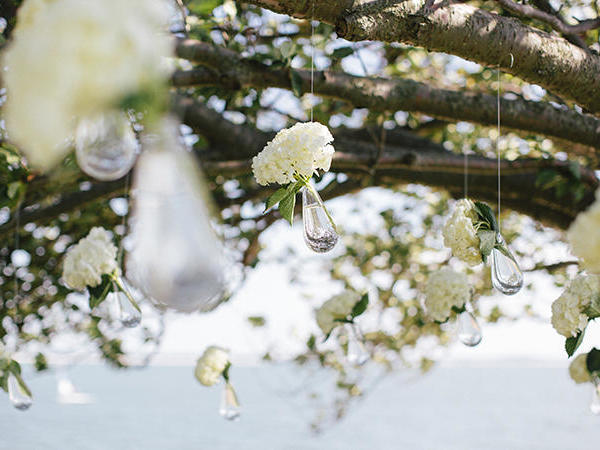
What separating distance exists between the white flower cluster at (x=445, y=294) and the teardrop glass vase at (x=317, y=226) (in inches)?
24.8

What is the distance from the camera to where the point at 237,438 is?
10305 millimetres

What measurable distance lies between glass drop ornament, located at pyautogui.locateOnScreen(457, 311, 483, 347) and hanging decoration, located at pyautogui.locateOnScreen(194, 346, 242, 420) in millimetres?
702

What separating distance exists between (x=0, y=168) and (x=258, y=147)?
90 cm

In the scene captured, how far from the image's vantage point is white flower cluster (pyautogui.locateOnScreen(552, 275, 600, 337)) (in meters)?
1.14

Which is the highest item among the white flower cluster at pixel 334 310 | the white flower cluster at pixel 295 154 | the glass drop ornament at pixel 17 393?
the white flower cluster at pixel 295 154

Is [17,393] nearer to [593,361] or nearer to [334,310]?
[334,310]

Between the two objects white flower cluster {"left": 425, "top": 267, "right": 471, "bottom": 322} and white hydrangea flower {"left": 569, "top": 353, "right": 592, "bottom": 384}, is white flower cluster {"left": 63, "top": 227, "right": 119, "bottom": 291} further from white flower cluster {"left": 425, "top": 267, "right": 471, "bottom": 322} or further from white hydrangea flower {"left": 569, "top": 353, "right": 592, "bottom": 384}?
white hydrangea flower {"left": 569, "top": 353, "right": 592, "bottom": 384}

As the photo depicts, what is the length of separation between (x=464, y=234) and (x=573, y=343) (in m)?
0.29

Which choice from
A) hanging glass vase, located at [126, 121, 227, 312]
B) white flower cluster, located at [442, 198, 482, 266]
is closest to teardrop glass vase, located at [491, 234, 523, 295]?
white flower cluster, located at [442, 198, 482, 266]

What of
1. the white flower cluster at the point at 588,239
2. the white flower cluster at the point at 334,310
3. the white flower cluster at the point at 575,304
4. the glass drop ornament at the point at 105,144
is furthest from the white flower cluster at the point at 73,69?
the white flower cluster at the point at 334,310

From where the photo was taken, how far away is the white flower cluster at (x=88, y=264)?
1580 millimetres

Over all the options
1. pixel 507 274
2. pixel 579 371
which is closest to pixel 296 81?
pixel 507 274

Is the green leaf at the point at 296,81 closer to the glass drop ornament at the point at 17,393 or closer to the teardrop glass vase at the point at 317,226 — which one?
the teardrop glass vase at the point at 317,226

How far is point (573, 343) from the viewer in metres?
1.19
